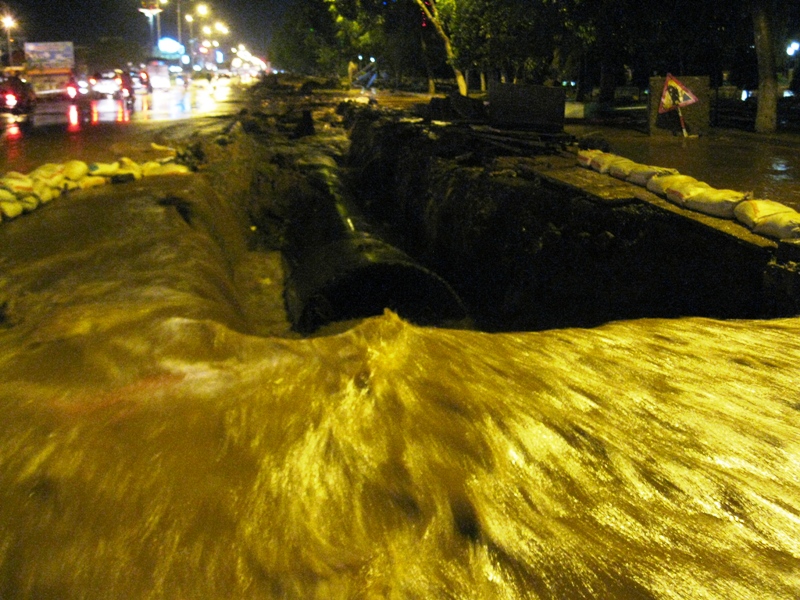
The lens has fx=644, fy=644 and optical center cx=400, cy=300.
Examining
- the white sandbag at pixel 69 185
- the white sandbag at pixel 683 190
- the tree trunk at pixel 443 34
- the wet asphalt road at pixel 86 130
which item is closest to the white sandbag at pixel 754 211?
the white sandbag at pixel 683 190

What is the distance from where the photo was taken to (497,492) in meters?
2.49

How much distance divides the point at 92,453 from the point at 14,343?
5.42ft

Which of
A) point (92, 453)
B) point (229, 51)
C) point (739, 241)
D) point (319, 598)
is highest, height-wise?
point (229, 51)

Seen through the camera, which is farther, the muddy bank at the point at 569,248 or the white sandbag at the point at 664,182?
the white sandbag at the point at 664,182

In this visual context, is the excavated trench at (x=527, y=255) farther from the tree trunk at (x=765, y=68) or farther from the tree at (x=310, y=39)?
the tree at (x=310, y=39)

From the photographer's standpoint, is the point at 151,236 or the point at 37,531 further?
the point at 151,236

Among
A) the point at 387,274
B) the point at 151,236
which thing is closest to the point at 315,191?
the point at 151,236

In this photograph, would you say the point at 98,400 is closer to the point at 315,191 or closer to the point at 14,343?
the point at 14,343

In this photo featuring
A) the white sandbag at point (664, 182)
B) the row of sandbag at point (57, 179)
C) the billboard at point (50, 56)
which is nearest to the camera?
the white sandbag at point (664, 182)

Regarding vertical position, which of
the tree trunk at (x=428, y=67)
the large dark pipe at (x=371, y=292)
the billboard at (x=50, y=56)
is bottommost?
the large dark pipe at (x=371, y=292)

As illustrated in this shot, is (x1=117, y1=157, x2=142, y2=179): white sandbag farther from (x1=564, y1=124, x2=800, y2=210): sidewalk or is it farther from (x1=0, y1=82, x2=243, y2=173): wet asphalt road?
(x1=564, y1=124, x2=800, y2=210): sidewalk

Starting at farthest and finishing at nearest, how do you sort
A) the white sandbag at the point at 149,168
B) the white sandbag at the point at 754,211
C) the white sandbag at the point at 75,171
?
the white sandbag at the point at 149,168
the white sandbag at the point at 75,171
the white sandbag at the point at 754,211

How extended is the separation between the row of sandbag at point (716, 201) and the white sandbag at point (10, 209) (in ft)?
23.2

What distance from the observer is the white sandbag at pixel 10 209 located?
756 cm
